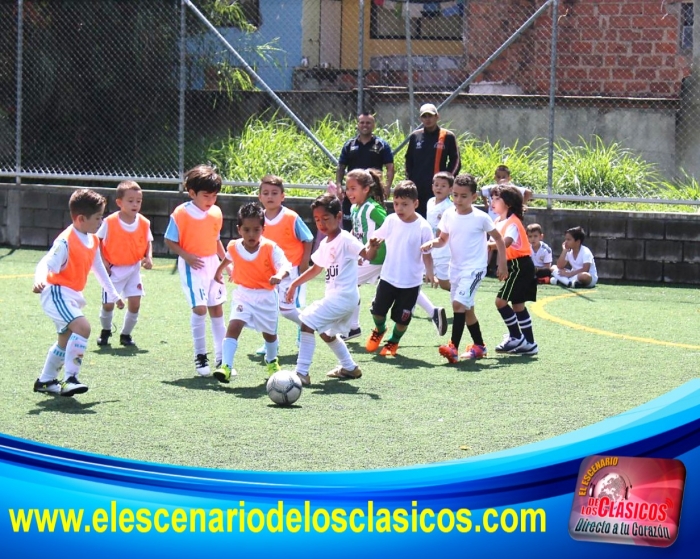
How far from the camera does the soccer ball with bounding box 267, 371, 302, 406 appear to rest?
7.19 m

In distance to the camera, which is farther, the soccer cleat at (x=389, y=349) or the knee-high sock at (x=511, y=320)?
the knee-high sock at (x=511, y=320)

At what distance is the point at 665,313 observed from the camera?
39.4 feet

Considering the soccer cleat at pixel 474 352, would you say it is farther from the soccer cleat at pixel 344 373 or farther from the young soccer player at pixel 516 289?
the soccer cleat at pixel 344 373

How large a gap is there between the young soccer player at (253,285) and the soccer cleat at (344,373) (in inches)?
16.4

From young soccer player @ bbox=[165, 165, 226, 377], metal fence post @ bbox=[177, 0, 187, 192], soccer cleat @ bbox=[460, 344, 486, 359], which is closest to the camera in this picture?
young soccer player @ bbox=[165, 165, 226, 377]

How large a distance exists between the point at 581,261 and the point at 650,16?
6137 millimetres

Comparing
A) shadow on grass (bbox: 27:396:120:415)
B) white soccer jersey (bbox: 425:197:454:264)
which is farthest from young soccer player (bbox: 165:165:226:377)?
white soccer jersey (bbox: 425:197:454:264)

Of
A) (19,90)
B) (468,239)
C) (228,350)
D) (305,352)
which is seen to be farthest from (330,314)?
(19,90)

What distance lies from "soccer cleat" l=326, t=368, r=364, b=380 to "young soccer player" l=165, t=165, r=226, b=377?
2.70 feet

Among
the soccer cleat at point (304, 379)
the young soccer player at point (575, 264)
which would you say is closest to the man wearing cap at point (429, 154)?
the young soccer player at point (575, 264)

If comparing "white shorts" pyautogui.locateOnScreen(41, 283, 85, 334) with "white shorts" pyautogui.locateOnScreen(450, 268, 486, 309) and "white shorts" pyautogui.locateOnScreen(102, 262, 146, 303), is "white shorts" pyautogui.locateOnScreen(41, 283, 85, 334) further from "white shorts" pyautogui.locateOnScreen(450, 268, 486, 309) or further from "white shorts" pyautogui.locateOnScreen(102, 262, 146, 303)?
"white shorts" pyautogui.locateOnScreen(450, 268, 486, 309)

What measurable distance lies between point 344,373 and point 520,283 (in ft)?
6.73

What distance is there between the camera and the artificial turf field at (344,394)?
612cm

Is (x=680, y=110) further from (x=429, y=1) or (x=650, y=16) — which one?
(x=429, y=1)
